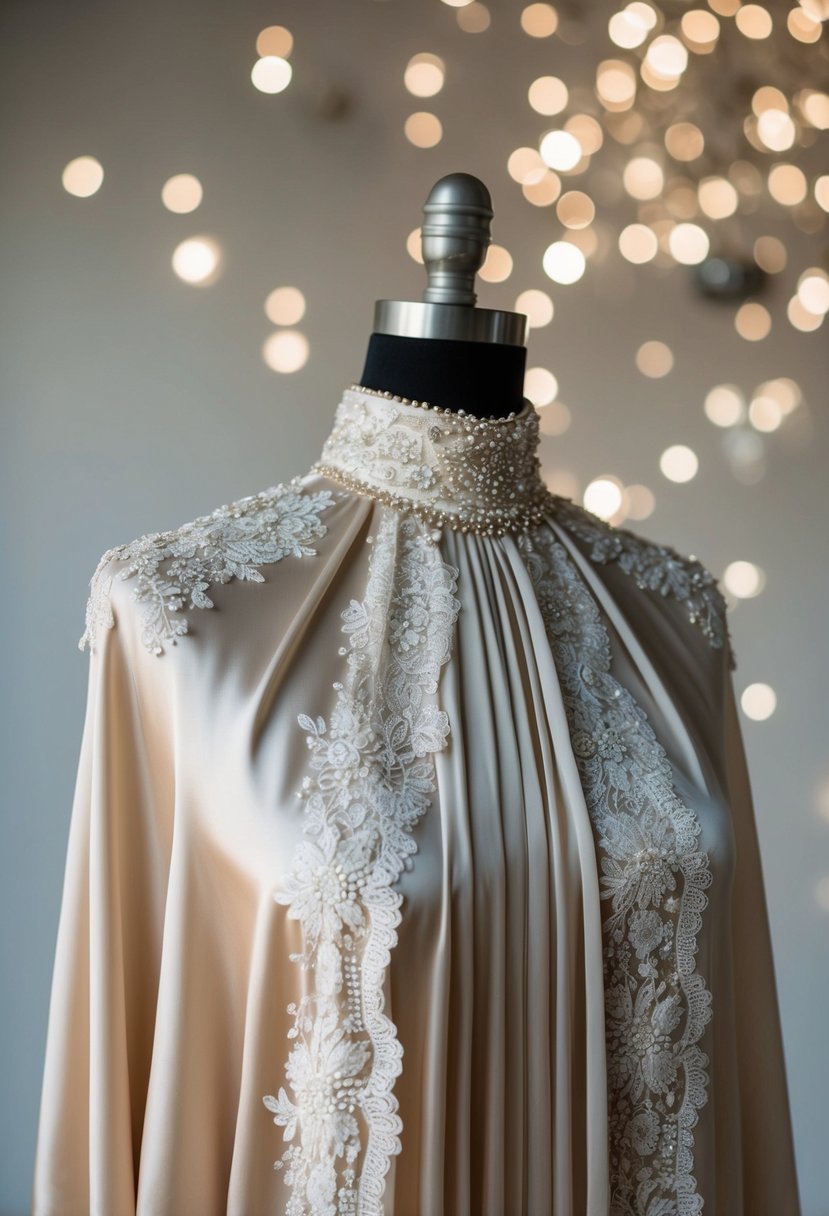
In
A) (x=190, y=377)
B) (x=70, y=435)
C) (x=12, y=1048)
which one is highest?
(x=190, y=377)

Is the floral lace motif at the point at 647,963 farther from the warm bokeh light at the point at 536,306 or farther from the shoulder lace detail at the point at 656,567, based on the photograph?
the warm bokeh light at the point at 536,306

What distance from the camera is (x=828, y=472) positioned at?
2348 millimetres

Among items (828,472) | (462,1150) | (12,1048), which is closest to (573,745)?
(462,1150)

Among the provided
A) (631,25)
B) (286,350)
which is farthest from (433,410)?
(631,25)

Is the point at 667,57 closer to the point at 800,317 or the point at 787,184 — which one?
the point at 787,184

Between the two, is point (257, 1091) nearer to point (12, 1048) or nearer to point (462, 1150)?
point (462, 1150)

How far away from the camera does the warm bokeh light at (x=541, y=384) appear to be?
85.3 inches

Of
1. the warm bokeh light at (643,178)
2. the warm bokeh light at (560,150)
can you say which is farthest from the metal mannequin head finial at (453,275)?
the warm bokeh light at (643,178)

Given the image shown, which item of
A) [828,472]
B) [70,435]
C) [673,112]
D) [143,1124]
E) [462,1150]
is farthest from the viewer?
[828,472]

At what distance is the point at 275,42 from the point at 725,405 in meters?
1.09

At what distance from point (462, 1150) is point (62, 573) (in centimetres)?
123

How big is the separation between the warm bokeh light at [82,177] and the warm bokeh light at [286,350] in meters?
0.37

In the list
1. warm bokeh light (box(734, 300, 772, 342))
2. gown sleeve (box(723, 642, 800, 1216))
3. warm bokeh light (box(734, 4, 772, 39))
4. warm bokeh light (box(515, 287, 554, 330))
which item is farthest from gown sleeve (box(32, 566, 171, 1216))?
warm bokeh light (box(734, 4, 772, 39))

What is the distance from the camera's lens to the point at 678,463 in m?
2.28
